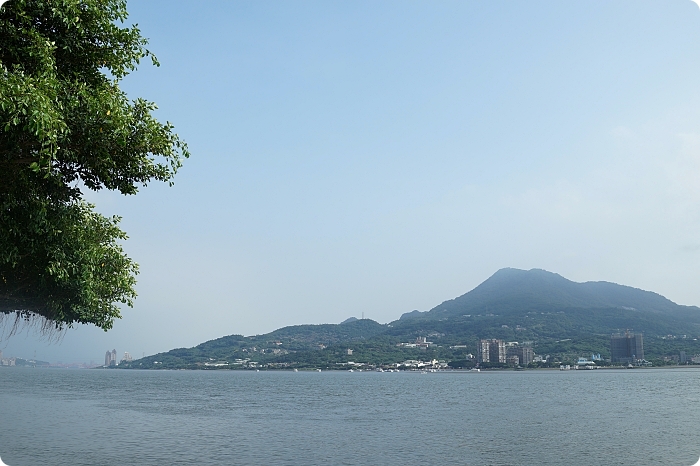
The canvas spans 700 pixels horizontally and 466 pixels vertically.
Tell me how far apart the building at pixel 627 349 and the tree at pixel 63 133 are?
17220 centimetres

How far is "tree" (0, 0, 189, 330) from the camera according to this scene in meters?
8.52

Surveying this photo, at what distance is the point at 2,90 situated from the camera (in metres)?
7.74

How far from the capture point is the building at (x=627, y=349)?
160 m

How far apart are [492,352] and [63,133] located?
166021mm

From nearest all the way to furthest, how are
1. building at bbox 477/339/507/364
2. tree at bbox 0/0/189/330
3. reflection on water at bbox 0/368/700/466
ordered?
tree at bbox 0/0/189/330
reflection on water at bbox 0/368/700/466
building at bbox 477/339/507/364

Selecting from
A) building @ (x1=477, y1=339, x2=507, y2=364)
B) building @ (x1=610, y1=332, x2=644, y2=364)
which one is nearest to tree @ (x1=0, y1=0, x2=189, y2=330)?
building @ (x1=477, y1=339, x2=507, y2=364)

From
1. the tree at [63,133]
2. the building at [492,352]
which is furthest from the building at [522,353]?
the tree at [63,133]

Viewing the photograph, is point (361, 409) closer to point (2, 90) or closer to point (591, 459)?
point (591, 459)

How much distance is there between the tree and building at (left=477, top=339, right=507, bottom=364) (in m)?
160

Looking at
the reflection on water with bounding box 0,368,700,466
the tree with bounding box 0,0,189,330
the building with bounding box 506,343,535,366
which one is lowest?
the reflection on water with bounding box 0,368,700,466

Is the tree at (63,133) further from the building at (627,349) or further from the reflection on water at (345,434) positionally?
the building at (627,349)

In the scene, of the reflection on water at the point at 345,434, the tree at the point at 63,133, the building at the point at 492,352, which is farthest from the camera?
the building at the point at 492,352

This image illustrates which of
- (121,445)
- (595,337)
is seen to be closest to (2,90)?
(121,445)

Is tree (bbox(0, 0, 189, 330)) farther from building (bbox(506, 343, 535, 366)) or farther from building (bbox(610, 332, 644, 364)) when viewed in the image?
building (bbox(610, 332, 644, 364))
